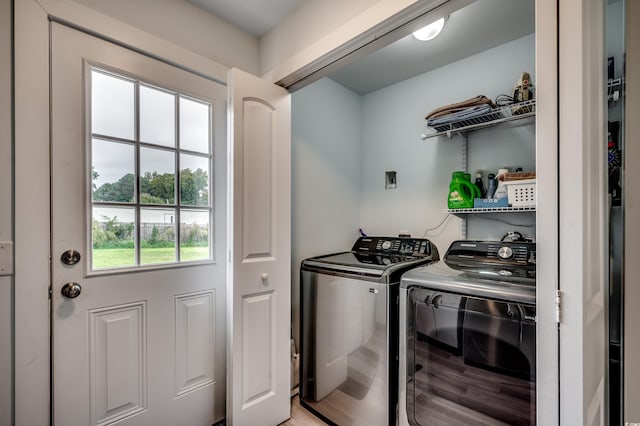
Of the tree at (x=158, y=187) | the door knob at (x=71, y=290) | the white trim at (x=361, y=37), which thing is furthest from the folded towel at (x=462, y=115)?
the door knob at (x=71, y=290)

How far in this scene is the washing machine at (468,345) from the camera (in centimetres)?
108

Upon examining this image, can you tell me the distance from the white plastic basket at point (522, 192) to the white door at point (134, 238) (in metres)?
1.65

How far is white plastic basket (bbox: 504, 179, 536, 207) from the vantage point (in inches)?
59.6

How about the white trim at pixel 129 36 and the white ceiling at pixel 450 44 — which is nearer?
the white trim at pixel 129 36

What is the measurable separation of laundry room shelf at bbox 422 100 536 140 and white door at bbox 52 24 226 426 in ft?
4.82

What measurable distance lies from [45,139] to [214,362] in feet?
4.38

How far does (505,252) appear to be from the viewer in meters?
1.62

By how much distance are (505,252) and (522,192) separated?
1.17ft

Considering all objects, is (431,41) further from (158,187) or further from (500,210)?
(158,187)

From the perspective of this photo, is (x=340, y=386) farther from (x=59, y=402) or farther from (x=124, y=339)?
(x=59, y=402)

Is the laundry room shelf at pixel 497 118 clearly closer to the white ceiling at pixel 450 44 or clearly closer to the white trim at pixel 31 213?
the white ceiling at pixel 450 44

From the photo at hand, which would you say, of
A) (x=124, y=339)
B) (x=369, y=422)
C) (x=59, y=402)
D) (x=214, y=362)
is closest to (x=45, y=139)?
(x=124, y=339)

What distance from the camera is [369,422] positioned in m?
1.48

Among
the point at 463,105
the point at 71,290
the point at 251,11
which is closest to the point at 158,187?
the point at 71,290
